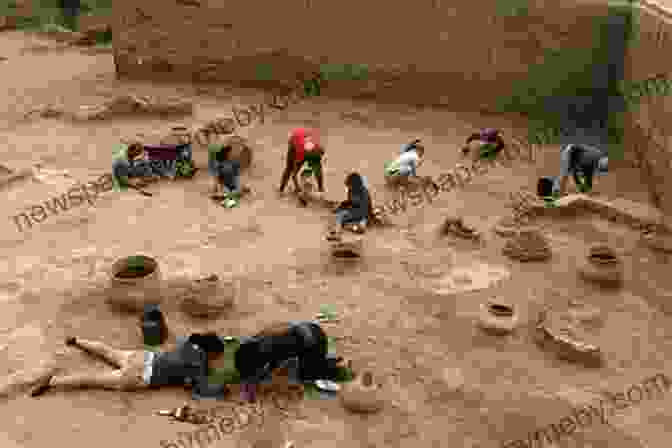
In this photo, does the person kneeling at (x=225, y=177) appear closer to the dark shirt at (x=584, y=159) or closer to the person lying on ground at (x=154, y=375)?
the person lying on ground at (x=154, y=375)

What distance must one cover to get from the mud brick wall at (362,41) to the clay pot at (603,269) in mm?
6490

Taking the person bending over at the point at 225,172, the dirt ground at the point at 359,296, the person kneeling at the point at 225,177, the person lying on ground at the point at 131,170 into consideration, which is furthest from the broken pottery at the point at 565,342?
the person lying on ground at the point at 131,170

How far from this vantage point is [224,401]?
5.60m

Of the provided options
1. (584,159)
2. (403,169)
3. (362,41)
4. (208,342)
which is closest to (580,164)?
(584,159)

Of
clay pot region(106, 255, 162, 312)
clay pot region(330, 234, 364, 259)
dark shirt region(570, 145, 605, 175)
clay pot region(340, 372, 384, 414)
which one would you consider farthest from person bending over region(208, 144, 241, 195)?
dark shirt region(570, 145, 605, 175)

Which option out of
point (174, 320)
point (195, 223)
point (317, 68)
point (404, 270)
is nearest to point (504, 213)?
point (404, 270)

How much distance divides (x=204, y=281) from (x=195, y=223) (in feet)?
A: 7.45

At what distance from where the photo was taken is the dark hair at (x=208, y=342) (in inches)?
232

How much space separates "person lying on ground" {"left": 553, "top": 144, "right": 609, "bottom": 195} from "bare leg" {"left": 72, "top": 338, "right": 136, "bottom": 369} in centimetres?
689

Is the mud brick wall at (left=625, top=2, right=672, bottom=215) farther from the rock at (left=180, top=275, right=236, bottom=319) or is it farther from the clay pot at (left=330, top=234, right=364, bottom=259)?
the rock at (left=180, top=275, right=236, bottom=319)

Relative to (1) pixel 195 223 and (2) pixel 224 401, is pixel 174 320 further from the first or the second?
(1) pixel 195 223

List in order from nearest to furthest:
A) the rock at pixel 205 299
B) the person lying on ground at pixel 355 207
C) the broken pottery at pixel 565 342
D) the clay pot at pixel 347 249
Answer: the broken pottery at pixel 565 342
the rock at pixel 205 299
the clay pot at pixel 347 249
the person lying on ground at pixel 355 207

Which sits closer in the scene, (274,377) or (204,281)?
(274,377)

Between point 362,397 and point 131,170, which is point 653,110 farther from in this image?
point 131,170
